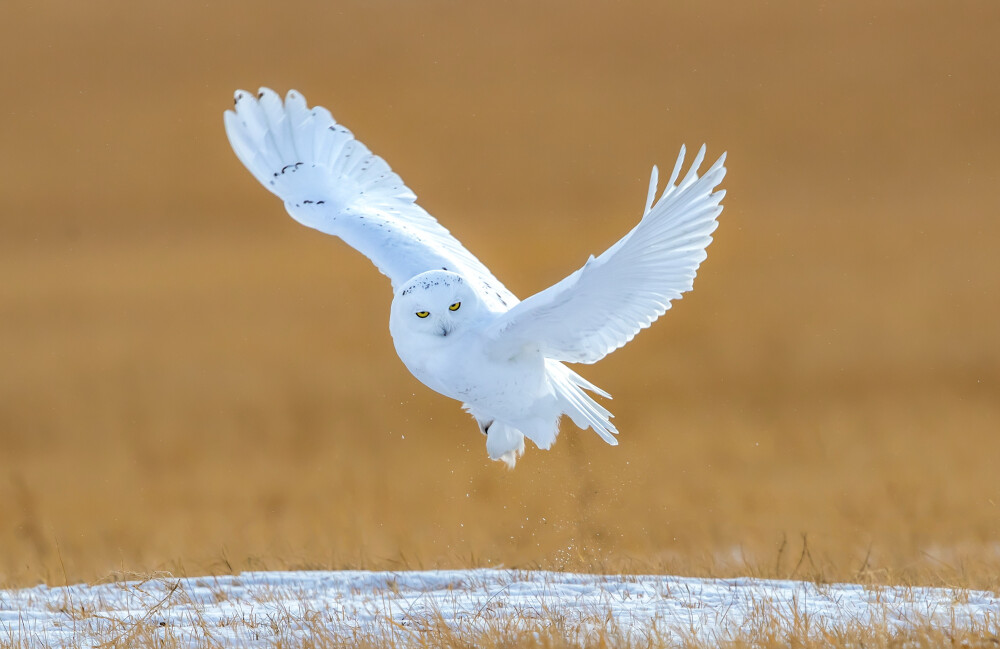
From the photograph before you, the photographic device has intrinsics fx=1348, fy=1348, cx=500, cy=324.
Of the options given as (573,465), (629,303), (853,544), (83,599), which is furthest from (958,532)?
(83,599)

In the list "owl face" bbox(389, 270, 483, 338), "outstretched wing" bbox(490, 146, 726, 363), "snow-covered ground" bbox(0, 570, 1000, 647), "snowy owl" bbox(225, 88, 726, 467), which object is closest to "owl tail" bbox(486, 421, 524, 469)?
"snowy owl" bbox(225, 88, 726, 467)

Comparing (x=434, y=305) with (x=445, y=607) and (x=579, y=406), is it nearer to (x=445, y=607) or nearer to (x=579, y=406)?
(x=579, y=406)

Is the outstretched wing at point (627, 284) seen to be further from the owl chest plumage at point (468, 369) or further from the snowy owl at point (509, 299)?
the owl chest plumage at point (468, 369)

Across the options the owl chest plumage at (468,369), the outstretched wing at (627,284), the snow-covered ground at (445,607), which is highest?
the outstretched wing at (627,284)

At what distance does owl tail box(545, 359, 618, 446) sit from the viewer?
7.39 metres

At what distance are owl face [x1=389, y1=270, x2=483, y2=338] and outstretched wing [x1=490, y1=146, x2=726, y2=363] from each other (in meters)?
0.26

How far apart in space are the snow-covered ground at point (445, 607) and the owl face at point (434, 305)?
133cm

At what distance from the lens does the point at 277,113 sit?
28.2 feet

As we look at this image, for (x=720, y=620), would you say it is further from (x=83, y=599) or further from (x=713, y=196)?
(x=83, y=599)

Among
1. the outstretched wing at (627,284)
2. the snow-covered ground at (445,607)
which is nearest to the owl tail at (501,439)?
the snow-covered ground at (445,607)

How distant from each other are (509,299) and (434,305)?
1.46 metres

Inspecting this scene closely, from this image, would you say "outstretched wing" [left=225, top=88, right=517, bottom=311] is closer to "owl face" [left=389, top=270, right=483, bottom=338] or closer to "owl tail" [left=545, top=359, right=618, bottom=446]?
"owl tail" [left=545, top=359, right=618, bottom=446]

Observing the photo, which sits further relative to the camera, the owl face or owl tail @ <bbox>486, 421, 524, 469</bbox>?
owl tail @ <bbox>486, 421, 524, 469</bbox>

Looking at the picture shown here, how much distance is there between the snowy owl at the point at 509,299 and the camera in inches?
249
